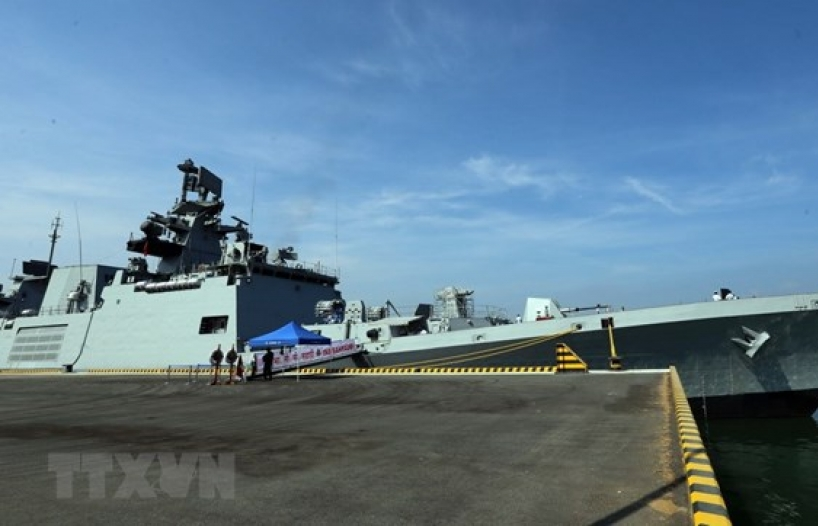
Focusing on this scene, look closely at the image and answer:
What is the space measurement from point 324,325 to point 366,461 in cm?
1688

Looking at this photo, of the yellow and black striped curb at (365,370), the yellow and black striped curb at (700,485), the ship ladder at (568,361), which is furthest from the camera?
the yellow and black striped curb at (365,370)

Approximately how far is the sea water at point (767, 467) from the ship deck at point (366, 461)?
57.7 inches

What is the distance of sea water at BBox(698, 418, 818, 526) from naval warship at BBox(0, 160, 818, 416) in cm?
121

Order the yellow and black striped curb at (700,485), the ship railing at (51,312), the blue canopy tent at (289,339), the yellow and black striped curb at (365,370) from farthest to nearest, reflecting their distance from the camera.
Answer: the ship railing at (51,312), the blue canopy tent at (289,339), the yellow and black striped curb at (365,370), the yellow and black striped curb at (700,485)

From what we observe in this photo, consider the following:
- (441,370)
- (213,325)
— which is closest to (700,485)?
(441,370)

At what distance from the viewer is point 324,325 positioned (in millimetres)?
22688

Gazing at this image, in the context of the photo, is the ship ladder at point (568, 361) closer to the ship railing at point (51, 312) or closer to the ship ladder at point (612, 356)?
the ship ladder at point (612, 356)

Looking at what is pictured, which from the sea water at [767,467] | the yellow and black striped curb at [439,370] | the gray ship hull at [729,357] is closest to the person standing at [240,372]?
the yellow and black striped curb at [439,370]

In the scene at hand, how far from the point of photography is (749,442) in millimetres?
12539

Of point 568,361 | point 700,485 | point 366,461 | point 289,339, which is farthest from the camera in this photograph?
point 289,339

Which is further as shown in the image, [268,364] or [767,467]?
[268,364]

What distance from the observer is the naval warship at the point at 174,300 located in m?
24.0

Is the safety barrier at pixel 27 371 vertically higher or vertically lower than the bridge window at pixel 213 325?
lower

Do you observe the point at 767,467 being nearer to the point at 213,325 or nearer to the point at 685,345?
the point at 685,345
